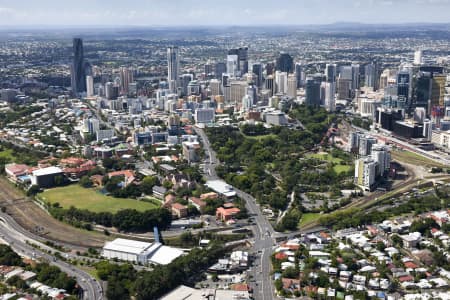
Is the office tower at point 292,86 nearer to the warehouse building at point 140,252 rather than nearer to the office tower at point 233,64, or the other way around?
the office tower at point 233,64

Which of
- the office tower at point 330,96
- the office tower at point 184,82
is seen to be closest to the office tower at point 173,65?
the office tower at point 184,82

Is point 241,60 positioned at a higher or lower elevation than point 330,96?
higher

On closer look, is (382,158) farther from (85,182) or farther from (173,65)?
(173,65)

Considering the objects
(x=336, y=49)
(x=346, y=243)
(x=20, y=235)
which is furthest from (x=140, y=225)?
(x=336, y=49)

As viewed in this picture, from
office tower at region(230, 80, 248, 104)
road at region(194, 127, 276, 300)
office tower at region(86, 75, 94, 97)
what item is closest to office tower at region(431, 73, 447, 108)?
office tower at region(230, 80, 248, 104)

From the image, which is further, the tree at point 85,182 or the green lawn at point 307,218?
the tree at point 85,182

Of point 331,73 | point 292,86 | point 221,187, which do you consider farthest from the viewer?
point 331,73

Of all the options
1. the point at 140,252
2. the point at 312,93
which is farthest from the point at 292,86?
the point at 140,252
